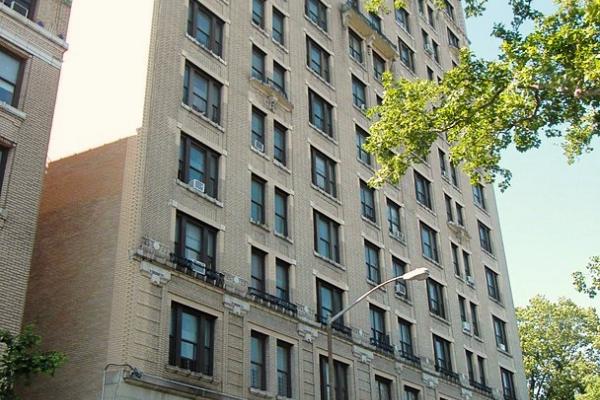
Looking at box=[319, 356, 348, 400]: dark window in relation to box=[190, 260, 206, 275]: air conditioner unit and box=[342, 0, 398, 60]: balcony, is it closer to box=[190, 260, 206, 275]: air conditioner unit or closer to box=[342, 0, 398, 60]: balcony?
box=[190, 260, 206, 275]: air conditioner unit

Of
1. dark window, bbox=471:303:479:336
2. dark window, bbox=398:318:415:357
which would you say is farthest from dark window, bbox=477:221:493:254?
dark window, bbox=398:318:415:357

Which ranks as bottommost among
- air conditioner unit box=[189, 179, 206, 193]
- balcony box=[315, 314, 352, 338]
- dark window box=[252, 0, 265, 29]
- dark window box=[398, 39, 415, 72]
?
balcony box=[315, 314, 352, 338]

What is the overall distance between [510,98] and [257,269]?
11.4 metres

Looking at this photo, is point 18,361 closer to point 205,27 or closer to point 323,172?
point 205,27

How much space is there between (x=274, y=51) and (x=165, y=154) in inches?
416

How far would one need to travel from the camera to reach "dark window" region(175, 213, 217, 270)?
26.5 metres

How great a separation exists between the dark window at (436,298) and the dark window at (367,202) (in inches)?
219

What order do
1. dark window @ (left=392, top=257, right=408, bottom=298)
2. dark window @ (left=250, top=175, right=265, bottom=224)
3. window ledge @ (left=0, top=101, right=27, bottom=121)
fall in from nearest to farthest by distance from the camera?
1. window ledge @ (left=0, top=101, right=27, bottom=121)
2. dark window @ (left=250, top=175, right=265, bottom=224)
3. dark window @ (left=392, top=257, right=408, bottom=298)

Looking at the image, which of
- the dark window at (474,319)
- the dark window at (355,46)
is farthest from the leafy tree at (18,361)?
the dark window at (474,319)

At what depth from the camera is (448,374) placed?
39.6 m

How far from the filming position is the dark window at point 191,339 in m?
24.7

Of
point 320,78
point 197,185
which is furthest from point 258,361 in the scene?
point 320,78

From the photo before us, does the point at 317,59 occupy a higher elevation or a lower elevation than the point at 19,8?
higher

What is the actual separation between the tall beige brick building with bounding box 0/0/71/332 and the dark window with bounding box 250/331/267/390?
9.58 metres
